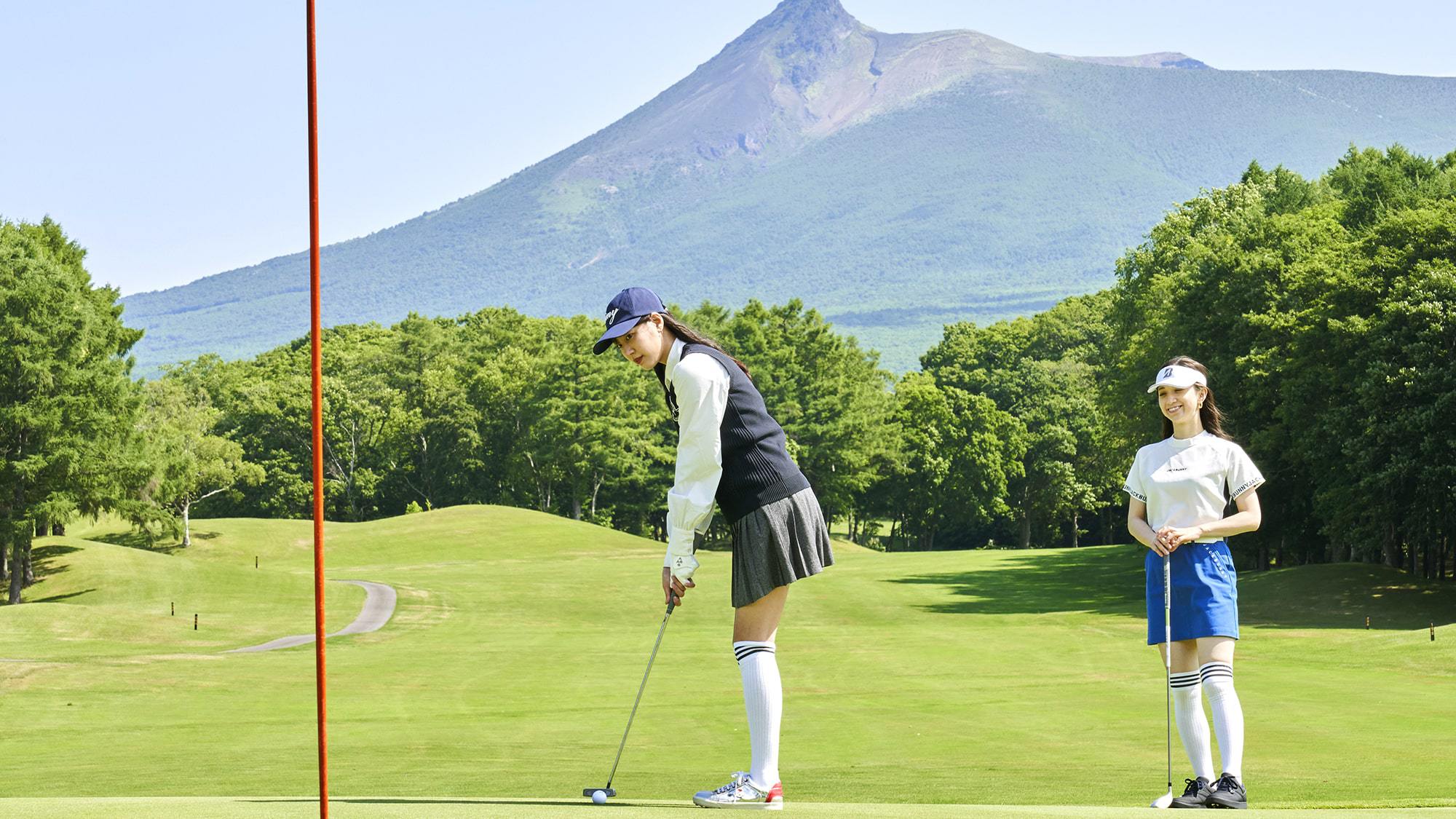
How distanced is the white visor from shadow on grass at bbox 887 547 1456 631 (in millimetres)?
30086

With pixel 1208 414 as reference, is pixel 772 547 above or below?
below

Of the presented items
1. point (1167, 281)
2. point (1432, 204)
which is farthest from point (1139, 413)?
point (1432, 204)

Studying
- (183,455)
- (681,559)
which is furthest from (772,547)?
(183,455)

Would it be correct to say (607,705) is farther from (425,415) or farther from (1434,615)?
(425,415)

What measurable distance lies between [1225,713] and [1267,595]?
3685 centimetres

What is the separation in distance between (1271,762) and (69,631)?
33.5 m

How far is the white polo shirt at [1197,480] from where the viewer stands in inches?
318

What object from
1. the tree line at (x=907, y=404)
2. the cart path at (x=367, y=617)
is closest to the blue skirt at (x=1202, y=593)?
the cart path at (x=367, y=617)

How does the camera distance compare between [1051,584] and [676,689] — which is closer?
[676,689]

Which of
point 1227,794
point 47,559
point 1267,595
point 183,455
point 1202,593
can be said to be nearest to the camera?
point 1227,794

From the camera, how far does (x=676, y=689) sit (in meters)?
24.3

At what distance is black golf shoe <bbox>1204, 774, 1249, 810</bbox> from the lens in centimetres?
757

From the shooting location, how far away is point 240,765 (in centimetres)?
1447

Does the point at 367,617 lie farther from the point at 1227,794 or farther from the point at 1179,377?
the point at 1227,794
